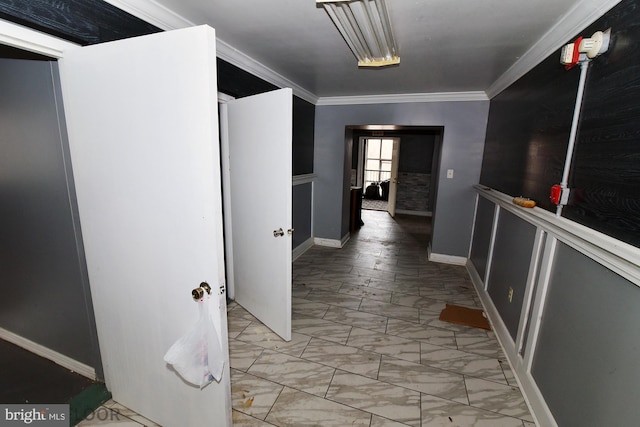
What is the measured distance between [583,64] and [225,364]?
2.23m

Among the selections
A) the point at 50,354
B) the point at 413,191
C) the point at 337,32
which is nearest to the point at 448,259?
the point at 337,32

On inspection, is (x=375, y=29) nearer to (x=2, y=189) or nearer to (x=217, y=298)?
(x=217, y=298)

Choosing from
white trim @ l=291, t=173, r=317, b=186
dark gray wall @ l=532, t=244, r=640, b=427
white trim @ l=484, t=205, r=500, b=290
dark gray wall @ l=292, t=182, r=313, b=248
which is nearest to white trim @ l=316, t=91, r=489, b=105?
white trim @ l=291, t=173, r=317, b=186

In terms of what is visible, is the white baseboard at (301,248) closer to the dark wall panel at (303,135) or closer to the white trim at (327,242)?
the white trim at (327,242)

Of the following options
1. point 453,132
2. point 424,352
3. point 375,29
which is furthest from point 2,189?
point 453,132

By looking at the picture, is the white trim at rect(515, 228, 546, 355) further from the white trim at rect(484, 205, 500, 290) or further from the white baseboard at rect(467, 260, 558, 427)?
the white trim at rect(484, 205, 500, 290)

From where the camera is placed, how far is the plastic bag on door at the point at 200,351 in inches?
47.4

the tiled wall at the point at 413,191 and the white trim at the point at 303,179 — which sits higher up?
the white trim at the point at 303,179

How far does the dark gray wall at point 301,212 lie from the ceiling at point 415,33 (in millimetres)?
1522

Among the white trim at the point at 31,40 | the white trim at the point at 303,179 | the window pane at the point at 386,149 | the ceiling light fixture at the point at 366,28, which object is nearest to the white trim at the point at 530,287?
the ceiling light fixture at the point at 366,28

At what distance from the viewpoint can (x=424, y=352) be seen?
2.14 metres

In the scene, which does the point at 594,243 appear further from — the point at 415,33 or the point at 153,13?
the point at 153,13

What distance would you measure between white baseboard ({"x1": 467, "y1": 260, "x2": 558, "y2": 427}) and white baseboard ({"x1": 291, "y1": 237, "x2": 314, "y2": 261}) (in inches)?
89.1

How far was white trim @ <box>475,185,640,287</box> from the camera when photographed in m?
0.99
